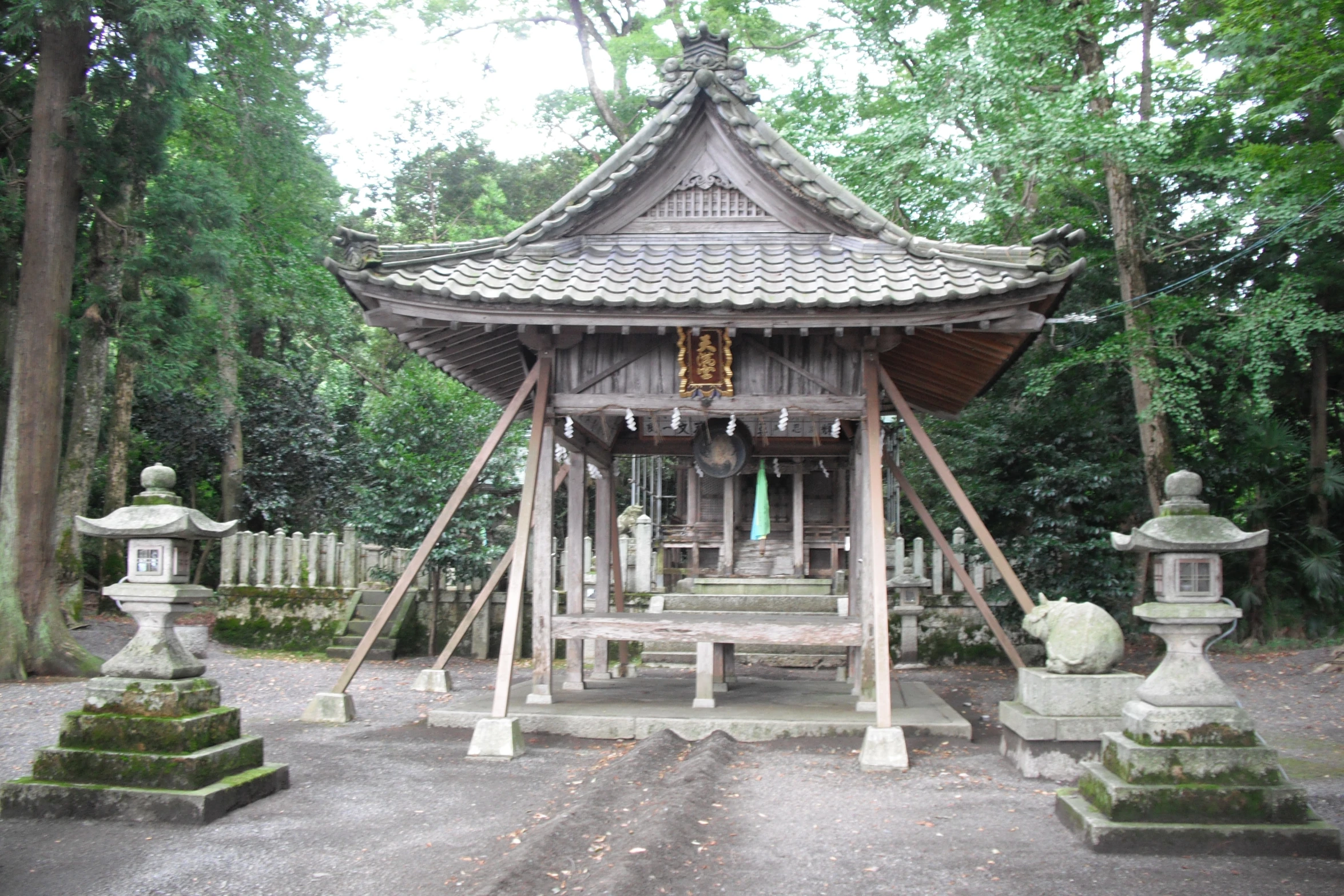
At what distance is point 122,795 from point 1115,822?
232 inches

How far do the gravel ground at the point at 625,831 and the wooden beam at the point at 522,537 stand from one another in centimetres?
62

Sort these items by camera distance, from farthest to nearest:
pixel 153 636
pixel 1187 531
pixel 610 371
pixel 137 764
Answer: pixel 610 371 → pixel 153 636 → pixel 137 764 → pixel 1187 531

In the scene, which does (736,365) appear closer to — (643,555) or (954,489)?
(954,489)

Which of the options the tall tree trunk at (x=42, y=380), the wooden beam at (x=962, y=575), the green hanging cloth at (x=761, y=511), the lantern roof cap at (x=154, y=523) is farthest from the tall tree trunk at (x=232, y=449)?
the wooden beam at (x=962, y=575)

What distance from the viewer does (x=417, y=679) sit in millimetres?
10773

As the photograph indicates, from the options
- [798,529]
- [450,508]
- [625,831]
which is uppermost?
[798,529]

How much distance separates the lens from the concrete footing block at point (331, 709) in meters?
8.89

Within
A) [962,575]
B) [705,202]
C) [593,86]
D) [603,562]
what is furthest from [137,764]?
[593,86]

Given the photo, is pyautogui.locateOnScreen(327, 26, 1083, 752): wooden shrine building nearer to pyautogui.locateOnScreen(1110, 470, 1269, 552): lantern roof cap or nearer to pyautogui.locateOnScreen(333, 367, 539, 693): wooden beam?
pyautogui.locateOnScreen(333, 367, 539, 693): wooden beam

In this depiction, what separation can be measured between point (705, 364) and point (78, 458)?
10.1 metres

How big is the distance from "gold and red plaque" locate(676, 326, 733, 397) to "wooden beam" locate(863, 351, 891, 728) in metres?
1.24

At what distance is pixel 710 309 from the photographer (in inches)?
301

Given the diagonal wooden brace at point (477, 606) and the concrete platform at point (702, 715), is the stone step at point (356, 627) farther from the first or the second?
the concrete platform at point (702, 715)

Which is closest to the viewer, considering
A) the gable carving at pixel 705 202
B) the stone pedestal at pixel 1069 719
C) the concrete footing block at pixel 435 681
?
the stone pedestal at pixel 1069 719
